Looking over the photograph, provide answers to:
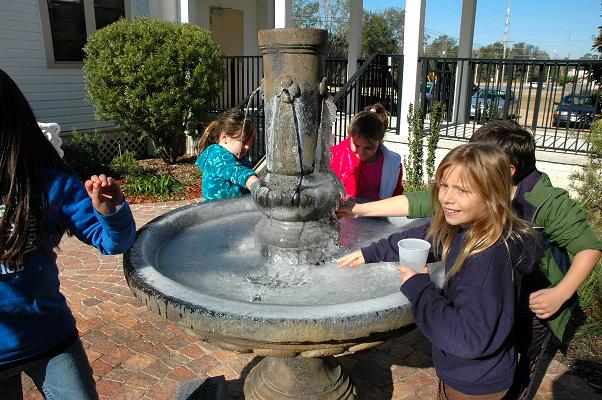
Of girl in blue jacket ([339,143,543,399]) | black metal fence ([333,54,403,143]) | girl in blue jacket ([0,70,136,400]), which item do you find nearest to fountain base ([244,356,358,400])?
girl in blue jacket ([339,143,543,399])

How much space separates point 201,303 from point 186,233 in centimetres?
137

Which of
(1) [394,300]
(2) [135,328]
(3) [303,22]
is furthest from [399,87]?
(3) [303,22]

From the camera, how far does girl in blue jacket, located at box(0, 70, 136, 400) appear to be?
69.8 inches

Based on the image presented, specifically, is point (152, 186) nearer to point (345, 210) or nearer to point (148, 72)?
point (148, 72)

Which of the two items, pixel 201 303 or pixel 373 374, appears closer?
pixel 201 303

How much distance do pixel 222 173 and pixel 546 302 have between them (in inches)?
94.0

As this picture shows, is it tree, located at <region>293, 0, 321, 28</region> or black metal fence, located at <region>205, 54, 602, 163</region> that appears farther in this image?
tree, located at <region>293, 0, 321, 28</region>

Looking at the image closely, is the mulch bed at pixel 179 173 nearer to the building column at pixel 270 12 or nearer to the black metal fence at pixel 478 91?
the black metal fence at pixel 478 91

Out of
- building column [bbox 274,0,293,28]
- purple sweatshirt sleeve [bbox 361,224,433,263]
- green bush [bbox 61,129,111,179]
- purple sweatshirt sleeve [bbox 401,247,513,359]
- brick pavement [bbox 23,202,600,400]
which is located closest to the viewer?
purple sweatshirt sleeve [bbox 401,247,513,359]

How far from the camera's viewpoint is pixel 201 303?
1907 mm

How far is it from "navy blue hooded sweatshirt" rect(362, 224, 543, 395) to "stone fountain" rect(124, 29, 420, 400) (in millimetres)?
170

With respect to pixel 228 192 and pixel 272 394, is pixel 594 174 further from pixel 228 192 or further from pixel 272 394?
pixel 272 394

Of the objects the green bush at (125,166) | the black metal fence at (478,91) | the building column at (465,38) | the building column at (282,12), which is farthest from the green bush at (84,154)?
the building column at (465,38)

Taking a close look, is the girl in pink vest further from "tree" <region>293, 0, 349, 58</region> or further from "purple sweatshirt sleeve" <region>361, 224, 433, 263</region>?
"tree" <region>293, 0, 349, 58</region>
